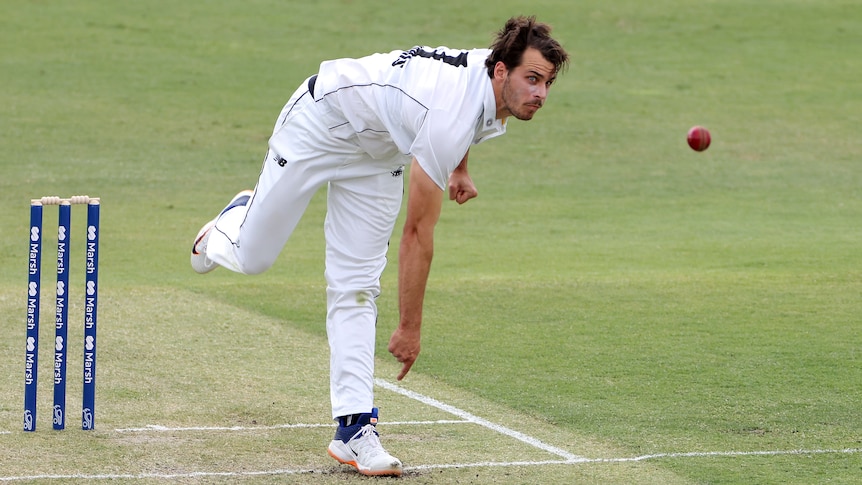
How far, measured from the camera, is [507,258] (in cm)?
1234

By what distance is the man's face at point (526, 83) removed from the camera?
16.0 feet

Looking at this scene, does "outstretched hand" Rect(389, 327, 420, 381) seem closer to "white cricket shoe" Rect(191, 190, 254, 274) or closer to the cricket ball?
"white cricket shoe" Rect(191, 190, 254, 274)

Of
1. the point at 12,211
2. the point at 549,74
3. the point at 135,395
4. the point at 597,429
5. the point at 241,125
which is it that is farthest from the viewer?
the point at 241,125

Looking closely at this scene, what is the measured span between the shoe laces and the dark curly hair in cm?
152

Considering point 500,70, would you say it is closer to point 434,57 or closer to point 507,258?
point 434,57

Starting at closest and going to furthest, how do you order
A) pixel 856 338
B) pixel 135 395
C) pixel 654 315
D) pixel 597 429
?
pixel 597 429 → pixel 135 395 → pixel 856 338 → pixel 654 315

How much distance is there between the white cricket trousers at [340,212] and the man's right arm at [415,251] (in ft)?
1.47

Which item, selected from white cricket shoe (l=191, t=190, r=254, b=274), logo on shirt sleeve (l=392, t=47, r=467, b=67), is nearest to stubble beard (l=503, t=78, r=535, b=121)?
logo on shirt sleeve (l=392, t=47, r=467, b=67)

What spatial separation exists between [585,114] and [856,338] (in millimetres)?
13129

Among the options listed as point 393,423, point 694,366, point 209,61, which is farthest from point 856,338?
point 209,61

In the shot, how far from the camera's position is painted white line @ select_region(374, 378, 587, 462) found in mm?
5629

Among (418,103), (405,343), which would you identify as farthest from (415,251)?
(418,103)

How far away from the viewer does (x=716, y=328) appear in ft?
28.3

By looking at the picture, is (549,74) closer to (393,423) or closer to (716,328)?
(393,423)
